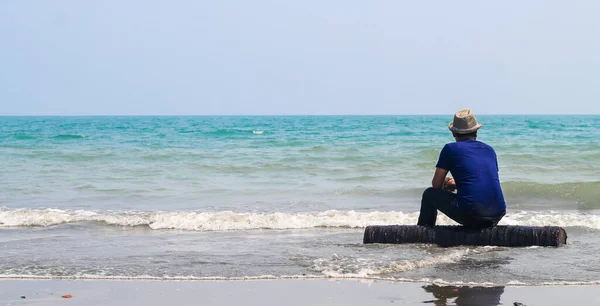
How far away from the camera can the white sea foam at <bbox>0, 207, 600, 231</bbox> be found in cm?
948

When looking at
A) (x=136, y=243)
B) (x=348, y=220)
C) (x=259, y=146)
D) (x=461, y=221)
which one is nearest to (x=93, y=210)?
(x=136, y=243)

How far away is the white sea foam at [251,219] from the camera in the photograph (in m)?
9.48

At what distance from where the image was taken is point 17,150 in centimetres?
2608

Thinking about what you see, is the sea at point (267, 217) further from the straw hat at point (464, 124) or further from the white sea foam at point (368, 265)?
the straw hat at point (464, 124)

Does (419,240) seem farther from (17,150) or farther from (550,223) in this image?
(17,150)

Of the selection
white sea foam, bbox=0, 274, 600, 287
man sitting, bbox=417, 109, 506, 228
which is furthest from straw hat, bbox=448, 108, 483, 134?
white sea foam, bbox=0, 274, 600, 287

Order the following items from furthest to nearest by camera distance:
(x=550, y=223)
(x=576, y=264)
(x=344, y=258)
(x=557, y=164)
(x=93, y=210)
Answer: (x=557, y=164) < (x=93, y=210) < (x=550, y=223) < (x=344, y=258) < (x=576, y=264)

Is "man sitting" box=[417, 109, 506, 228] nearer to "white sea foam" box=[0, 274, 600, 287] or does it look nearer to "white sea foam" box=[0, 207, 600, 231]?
"white sea foam" box=[0, 274, 600, 287]

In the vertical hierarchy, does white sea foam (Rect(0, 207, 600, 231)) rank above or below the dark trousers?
below

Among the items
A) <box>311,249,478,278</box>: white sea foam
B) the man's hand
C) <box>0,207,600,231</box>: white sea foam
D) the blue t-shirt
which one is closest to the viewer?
<box>311,249,478,278</box>: white sea foam

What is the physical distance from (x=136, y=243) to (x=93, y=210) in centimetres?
332

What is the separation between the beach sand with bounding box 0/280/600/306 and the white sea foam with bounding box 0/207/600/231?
11.4 feet

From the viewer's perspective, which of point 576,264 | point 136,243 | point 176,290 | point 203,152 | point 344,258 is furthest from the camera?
point 203,152

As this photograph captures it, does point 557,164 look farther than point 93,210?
Yes
